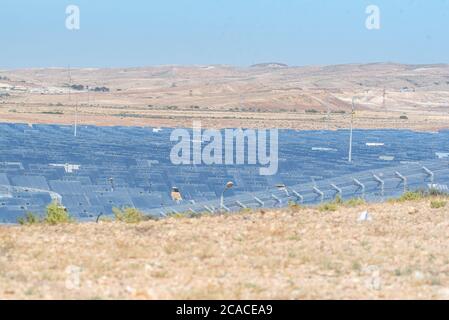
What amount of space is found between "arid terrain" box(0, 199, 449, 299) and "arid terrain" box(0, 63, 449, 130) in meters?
54.6

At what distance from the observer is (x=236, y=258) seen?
33.9 ft

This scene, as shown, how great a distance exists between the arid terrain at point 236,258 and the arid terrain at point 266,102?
2151 inches

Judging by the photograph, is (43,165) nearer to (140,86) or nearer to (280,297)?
(280,297)

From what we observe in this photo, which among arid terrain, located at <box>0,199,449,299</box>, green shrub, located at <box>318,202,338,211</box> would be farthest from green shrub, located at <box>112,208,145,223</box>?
green shrub, located at <box>318,202,338,211</box>

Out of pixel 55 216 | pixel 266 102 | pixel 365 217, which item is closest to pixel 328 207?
pixel 365 217

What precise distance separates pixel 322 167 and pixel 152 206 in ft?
44.8

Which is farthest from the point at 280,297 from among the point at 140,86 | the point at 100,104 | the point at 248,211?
the point at 140,86

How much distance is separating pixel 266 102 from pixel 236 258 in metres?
94.5

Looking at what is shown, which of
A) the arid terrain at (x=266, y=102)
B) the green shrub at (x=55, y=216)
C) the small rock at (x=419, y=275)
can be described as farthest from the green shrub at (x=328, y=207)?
the arid terrain at (x=266, y=102)

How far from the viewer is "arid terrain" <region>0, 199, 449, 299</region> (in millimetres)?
8516

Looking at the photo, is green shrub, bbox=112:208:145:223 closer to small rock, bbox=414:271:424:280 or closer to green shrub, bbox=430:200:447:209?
green shrub, bbox=430:200:447:209

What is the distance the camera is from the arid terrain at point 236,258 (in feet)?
27.9

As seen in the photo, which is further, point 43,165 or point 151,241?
point 43,165
